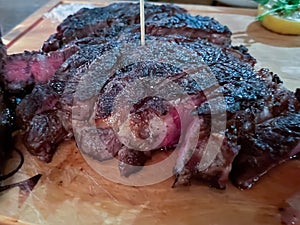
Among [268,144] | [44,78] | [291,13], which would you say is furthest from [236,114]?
[291,13]

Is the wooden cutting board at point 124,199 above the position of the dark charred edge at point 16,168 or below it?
below

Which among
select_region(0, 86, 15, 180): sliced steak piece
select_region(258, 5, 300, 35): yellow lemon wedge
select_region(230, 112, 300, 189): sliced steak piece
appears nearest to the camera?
select_region(230, 112, 300, 189): sliced steak piece

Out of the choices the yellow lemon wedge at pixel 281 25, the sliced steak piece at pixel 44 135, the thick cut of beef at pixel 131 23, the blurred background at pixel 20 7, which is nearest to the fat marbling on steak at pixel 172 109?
the sliced steak piece at pixel 44 135

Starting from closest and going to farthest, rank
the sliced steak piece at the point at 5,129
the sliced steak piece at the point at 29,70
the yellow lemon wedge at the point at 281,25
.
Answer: the sliced steak piece at the point at 5,129
the sliced steak piece at the point at 29,70
the yellow lemon wedge at the point at 281,25

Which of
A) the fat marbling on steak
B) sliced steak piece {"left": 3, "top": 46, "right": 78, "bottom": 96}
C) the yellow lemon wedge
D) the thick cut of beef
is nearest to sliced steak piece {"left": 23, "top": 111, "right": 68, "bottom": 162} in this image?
Result: the fat marbling on steak

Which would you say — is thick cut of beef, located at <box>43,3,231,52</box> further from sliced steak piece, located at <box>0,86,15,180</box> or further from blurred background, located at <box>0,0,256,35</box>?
blurred background, located at <box>0,0,256,35</box>

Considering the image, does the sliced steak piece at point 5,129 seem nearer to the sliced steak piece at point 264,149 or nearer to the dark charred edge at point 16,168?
the dark charred edge at point 16,168
